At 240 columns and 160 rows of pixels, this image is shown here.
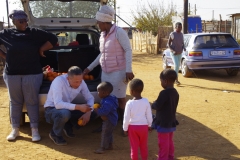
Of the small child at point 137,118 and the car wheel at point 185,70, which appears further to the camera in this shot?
the car wheel at point 185,70

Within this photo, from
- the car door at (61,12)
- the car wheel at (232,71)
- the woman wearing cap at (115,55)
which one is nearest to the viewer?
the woman wearing cap at (115,55)

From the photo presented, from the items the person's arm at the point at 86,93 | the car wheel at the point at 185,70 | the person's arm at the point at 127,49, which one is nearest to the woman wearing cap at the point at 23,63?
the person's arm at the point at 86,93

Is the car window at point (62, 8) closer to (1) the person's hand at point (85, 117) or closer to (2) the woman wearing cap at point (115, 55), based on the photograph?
(2) the woman wearing cap at point (115, 55)

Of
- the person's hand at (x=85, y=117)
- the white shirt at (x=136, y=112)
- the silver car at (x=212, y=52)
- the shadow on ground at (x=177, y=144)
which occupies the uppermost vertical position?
the silver car at (x=212, y=52)

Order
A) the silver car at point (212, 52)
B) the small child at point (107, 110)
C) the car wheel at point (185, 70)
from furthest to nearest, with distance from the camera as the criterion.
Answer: the car wheel at point (185, 70) → the silver car at point (212, 52) → the small child at point (107, 110)

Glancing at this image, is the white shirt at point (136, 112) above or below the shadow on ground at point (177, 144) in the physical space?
above

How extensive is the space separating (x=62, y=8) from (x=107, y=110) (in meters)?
2.83

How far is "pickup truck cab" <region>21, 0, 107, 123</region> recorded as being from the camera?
18.9 feet

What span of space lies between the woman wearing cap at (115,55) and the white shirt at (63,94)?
0.36 metres

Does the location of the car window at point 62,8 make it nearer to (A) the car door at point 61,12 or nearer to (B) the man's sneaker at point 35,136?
(A) the car door at point 61,12

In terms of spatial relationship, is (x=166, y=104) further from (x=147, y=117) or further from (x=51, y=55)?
(x=51, y=55)

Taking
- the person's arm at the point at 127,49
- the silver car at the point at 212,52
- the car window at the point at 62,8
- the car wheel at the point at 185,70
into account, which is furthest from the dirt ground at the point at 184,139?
the car wheel at the point at 185,70

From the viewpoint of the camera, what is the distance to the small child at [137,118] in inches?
148

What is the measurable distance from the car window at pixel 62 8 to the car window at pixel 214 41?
4.89m
